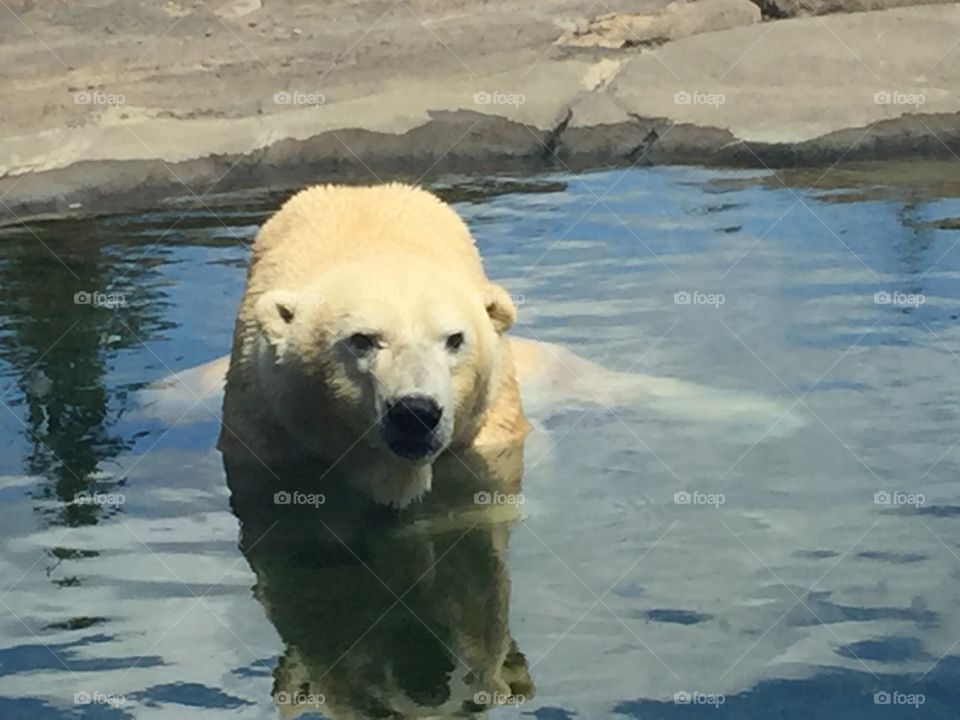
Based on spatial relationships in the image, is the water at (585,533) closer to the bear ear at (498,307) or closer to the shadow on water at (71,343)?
the shadow on water at (71,343)

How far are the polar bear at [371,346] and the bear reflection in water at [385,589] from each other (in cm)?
13

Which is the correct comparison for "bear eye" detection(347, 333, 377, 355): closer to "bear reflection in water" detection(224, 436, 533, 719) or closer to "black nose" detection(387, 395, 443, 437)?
"black nose" detection(387, 395, 443, 437)

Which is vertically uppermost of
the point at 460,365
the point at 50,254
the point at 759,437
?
the point at 460,365

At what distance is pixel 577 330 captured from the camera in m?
7.21

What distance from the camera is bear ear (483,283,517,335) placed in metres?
5.14

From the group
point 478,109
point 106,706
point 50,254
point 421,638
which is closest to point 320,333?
point 421,638

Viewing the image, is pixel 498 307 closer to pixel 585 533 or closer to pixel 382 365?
pixel 382 365

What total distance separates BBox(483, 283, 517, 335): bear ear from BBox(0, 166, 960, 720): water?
62cm

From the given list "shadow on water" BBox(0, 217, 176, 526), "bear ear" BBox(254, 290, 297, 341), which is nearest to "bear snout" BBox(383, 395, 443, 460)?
"bear ear" BBox(254, 290, 297, 341)

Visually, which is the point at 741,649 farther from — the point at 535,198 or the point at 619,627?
the point at 535,198

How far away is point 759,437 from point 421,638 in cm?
192

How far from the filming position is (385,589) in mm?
4719

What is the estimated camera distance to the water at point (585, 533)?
161 inches

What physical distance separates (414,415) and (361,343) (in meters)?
0.39
